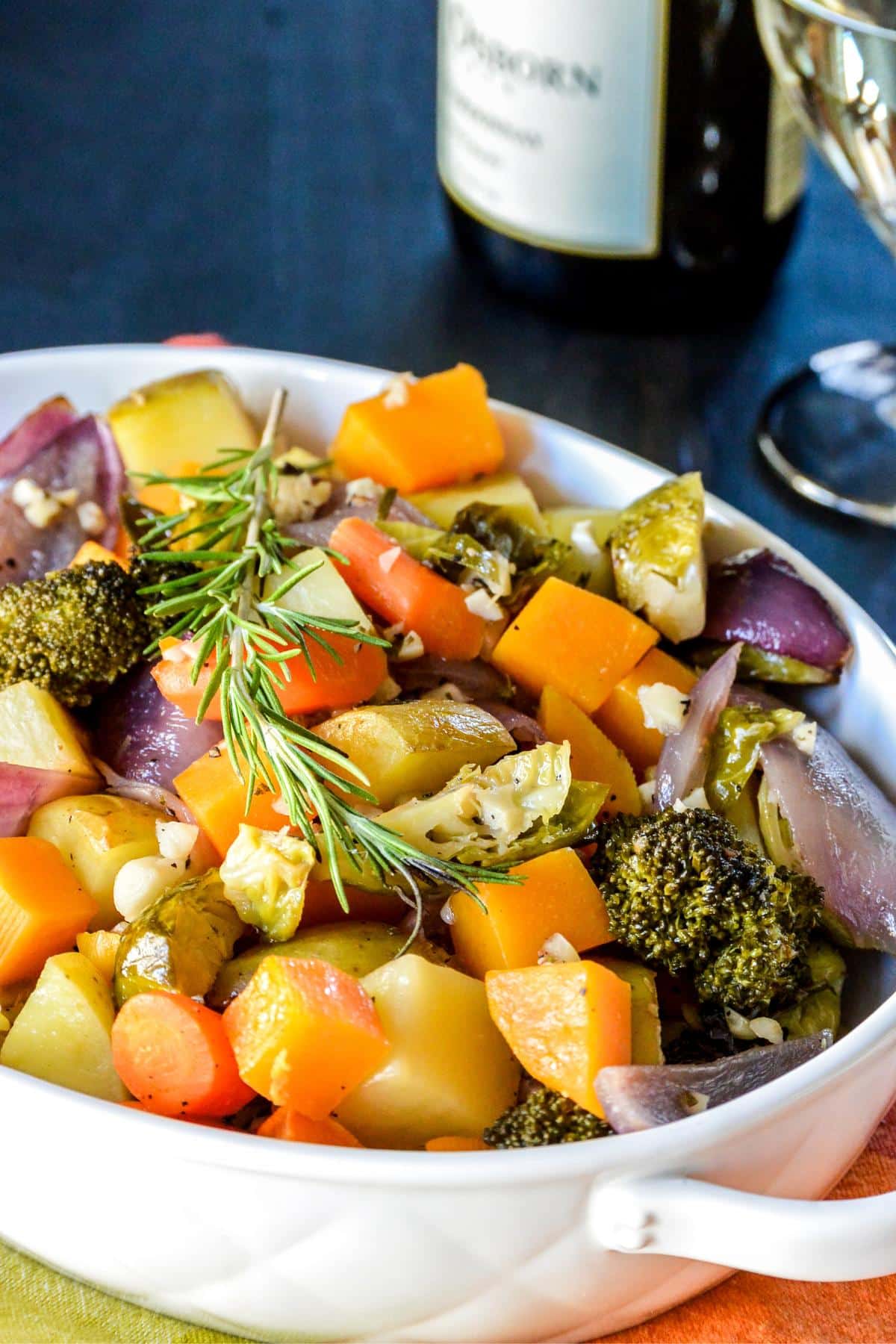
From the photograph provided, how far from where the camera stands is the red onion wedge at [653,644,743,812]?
1547mm

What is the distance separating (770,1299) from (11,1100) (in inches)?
27.5

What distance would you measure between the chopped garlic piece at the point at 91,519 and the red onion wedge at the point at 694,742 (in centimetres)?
77

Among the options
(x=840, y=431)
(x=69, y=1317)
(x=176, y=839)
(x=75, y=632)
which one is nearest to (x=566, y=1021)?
(x=176, y=839)

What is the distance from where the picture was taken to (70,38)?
3.64 m

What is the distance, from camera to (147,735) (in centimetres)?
159

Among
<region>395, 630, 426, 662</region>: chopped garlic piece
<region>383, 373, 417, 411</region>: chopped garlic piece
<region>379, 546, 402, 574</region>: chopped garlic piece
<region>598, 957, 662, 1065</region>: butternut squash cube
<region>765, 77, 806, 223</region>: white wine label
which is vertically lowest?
<region>598, 957, 662, 1065</region>: butternut squash cube

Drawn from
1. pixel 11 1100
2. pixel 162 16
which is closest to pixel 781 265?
pixel 162 16

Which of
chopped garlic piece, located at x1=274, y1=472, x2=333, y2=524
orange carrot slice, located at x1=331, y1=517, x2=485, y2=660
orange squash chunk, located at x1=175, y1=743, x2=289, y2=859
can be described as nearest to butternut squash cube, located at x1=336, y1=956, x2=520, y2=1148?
orange squash chunk, located at x1=175, y1=743, x2=289, y2=859

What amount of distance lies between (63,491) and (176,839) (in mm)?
641

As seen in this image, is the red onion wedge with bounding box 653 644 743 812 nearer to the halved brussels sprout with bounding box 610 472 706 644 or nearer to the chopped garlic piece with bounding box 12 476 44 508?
the halved brussels sprout with bounding box 610 472 706 644

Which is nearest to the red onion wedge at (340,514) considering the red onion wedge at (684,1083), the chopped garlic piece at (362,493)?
the chopped garlic piece at (362,493)

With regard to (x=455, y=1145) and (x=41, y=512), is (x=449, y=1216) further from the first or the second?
(x=41, y=512)

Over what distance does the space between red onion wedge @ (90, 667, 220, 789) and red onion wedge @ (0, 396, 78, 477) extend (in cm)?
44

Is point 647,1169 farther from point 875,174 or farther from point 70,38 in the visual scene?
point 70,38
